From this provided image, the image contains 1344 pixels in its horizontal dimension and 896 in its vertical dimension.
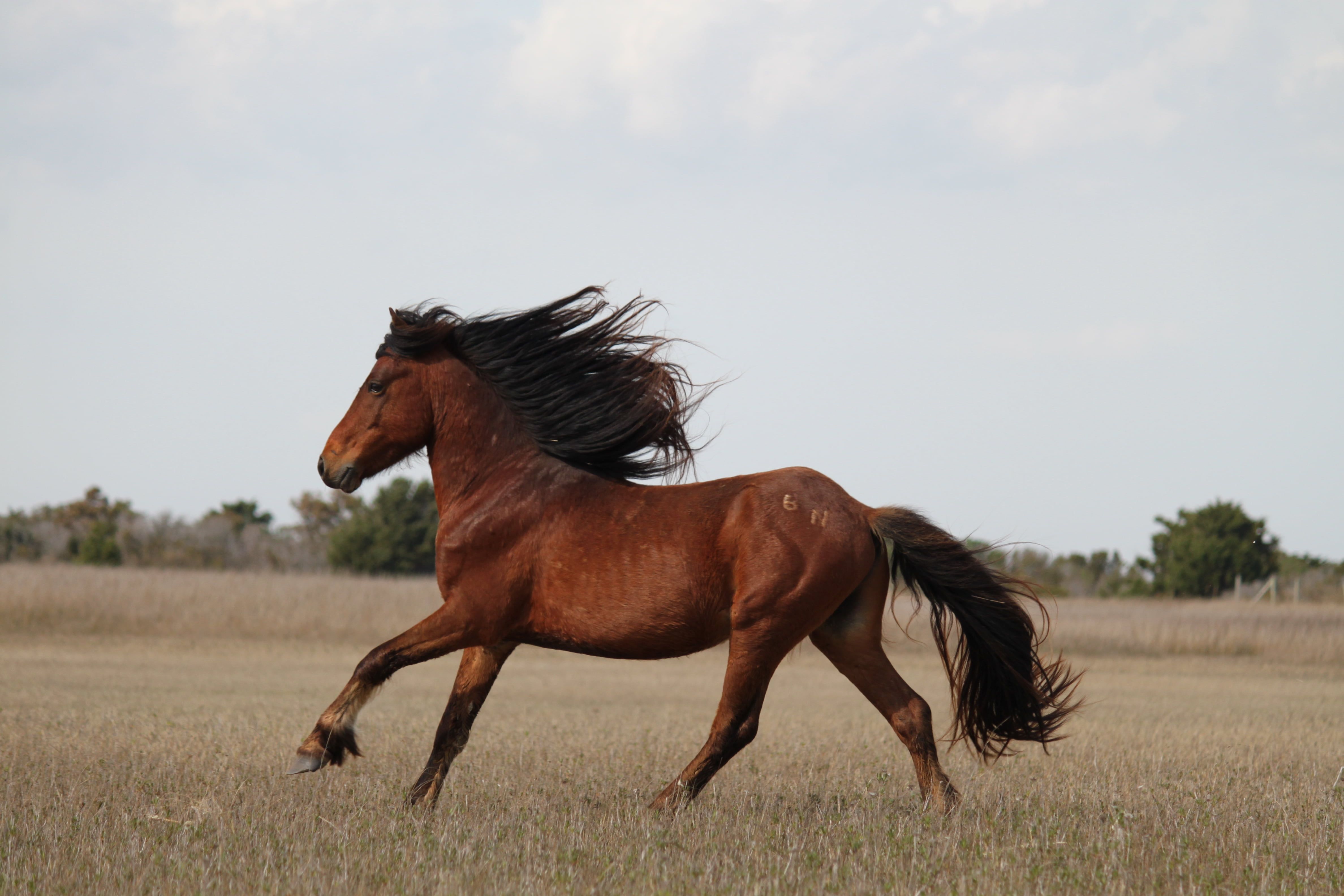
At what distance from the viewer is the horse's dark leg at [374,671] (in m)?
5.57

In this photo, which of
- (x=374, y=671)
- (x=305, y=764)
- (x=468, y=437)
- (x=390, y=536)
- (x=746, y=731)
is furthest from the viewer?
(x=390, y=536)

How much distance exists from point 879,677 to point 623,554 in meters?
1.46

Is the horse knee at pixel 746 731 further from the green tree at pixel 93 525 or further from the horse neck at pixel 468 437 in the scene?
the green tree at pixel 93 525

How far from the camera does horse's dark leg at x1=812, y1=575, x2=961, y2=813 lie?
6070mm

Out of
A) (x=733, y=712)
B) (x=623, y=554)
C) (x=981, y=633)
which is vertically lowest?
(x=733, y=712)

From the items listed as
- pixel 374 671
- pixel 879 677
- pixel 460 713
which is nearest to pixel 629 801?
pixel 460 713

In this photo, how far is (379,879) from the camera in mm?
4398

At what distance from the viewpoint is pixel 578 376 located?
21.7 ft

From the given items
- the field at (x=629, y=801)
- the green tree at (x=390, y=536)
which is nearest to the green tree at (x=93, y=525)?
the green tree at (x=390, y=536)

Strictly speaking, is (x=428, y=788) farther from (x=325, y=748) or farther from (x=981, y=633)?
(x=981, y=633)

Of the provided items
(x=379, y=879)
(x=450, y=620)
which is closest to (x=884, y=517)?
(x=450, y=620)

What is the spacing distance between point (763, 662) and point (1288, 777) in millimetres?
4309

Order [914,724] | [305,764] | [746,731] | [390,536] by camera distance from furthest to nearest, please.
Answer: [390,536]
[914,724]
[746,731]
[305,764]

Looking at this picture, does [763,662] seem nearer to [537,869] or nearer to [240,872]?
[537,869]
